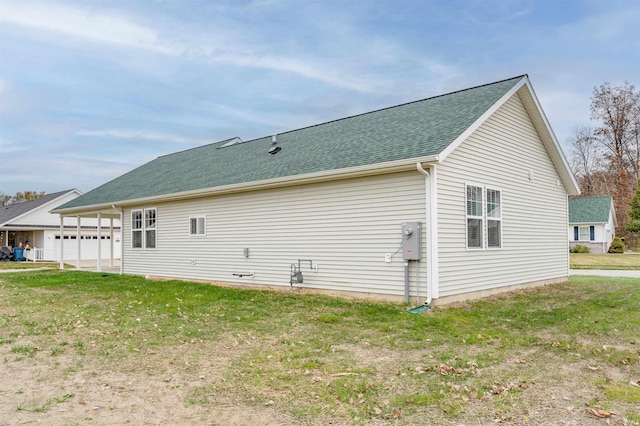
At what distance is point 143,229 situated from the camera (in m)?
15.8

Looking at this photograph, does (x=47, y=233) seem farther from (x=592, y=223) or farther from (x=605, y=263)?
(x=592, y=223)

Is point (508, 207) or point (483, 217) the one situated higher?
point (508, 207)

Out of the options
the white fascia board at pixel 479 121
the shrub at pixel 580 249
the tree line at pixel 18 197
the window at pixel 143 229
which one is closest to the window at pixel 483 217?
the white fascia board at pixel 479 121

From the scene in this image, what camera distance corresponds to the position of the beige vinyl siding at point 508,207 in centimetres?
919

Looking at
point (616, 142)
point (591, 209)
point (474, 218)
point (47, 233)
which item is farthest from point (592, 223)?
point (47, 233)

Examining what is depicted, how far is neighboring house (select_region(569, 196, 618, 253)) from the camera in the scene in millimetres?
35094

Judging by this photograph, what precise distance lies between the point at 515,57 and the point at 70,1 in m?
13.7

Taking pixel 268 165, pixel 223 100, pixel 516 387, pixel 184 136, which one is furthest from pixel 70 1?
pixel 184 136

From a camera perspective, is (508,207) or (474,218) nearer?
(474,218)

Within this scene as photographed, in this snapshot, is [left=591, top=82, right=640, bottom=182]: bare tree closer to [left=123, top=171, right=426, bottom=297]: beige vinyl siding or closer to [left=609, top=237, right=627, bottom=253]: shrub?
[left=609, top=237, right=627, bottom=253]: shrub

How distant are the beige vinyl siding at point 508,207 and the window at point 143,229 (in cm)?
990

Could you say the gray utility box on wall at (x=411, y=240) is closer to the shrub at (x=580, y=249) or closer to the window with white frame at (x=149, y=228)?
the window with white frame at (x=149, y=228)

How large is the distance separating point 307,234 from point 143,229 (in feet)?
24.4

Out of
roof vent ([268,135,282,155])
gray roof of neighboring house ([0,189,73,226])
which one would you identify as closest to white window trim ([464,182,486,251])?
roof vent ([268,135,282,155])
